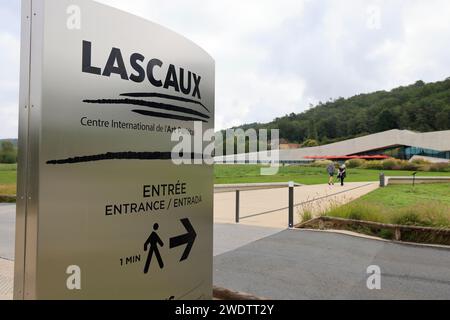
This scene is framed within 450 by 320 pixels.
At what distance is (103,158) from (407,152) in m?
81.5

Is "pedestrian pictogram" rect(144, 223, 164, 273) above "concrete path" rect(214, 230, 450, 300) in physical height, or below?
above

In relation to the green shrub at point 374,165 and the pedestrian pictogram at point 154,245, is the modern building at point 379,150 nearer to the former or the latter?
the green shrub at point 374,165

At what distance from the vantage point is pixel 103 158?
264cm

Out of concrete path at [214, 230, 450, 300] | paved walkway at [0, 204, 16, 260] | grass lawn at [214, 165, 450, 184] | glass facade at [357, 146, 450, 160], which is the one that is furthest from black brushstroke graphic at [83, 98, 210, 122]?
glass facade at [357, 146, 450, 160]

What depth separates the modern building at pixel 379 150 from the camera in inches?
2709

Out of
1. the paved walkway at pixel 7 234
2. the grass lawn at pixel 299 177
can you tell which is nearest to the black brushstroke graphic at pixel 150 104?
the paved walkway at pixel 7 234

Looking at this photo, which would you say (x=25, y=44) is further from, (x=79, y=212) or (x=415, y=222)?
(x=415, y=222)

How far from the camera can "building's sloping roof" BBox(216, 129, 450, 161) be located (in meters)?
68.6

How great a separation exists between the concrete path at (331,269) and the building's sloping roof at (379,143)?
231 feet

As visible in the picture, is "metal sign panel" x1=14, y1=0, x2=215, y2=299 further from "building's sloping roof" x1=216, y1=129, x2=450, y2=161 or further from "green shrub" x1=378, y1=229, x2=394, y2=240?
"building's sloping roof" x1=216, y1=129, x2=450, y2=161

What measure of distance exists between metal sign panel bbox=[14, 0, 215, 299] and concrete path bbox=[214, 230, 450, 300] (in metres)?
2.25

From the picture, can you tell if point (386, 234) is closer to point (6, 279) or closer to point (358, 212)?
point (358, 212)

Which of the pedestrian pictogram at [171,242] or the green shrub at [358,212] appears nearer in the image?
the pedestrian pictogram at [171,242]

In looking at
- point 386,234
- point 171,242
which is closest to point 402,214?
point 386,234
